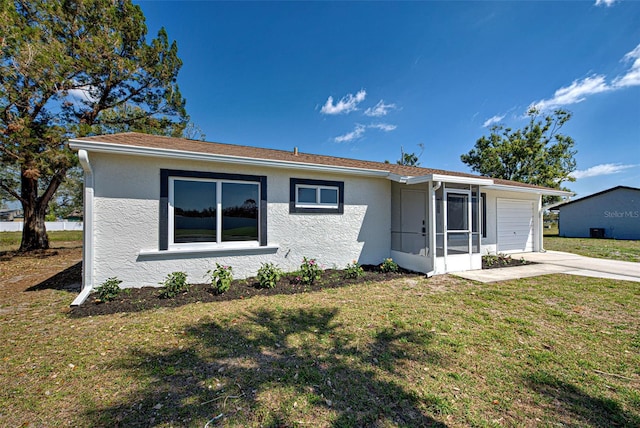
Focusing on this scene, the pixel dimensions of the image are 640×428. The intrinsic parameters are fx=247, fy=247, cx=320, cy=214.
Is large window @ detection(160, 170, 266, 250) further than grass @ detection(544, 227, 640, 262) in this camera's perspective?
No

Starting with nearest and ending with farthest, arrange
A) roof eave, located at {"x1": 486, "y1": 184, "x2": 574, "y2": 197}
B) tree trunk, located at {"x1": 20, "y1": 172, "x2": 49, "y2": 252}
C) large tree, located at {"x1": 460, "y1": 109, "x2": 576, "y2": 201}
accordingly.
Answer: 1. roof eave, located at {"x1": 486, "y1": 184, "x2": 574, "y2": 197}
2. tree trunk, located at {"x1": 20, "y1": 172, "x2": 49, "y2": 252}
3. large tree, located at {"x1": 460, "y1": 109, "x2": 576, "y2": 201}

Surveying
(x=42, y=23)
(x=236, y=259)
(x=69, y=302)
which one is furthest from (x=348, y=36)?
(x=69, y=302)

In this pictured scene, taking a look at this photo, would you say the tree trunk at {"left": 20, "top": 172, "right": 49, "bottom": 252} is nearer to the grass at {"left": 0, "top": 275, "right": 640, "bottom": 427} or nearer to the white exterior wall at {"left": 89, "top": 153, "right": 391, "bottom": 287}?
the grass at {"left": 0, "top": 275, "right": 640, "bottom": 427}

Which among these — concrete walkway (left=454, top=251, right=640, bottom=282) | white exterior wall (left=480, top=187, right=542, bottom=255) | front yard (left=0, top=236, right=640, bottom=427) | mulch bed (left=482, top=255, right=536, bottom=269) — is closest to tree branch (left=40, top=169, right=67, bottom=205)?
front yard (left=0, top=236, right=640, bottom=427)

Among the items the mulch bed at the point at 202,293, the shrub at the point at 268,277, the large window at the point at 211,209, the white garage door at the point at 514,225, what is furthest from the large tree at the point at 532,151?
the shrub at the point at 268,277

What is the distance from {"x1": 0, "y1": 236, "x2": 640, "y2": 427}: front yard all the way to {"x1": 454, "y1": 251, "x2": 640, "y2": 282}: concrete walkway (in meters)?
1.94

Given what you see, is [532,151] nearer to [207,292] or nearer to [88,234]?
[207,292]

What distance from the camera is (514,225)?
11.1m

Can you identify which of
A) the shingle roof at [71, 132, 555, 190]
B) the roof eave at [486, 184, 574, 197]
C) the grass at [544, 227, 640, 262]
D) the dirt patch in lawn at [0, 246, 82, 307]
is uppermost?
the shingle roof at [71, 132, 555, 190]

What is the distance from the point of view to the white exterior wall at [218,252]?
5.22 meters

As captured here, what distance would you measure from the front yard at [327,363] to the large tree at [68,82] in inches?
263

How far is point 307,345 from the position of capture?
10.9 ft

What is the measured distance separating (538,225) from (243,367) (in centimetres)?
1433

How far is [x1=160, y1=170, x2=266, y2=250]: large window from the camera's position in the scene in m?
5.68
